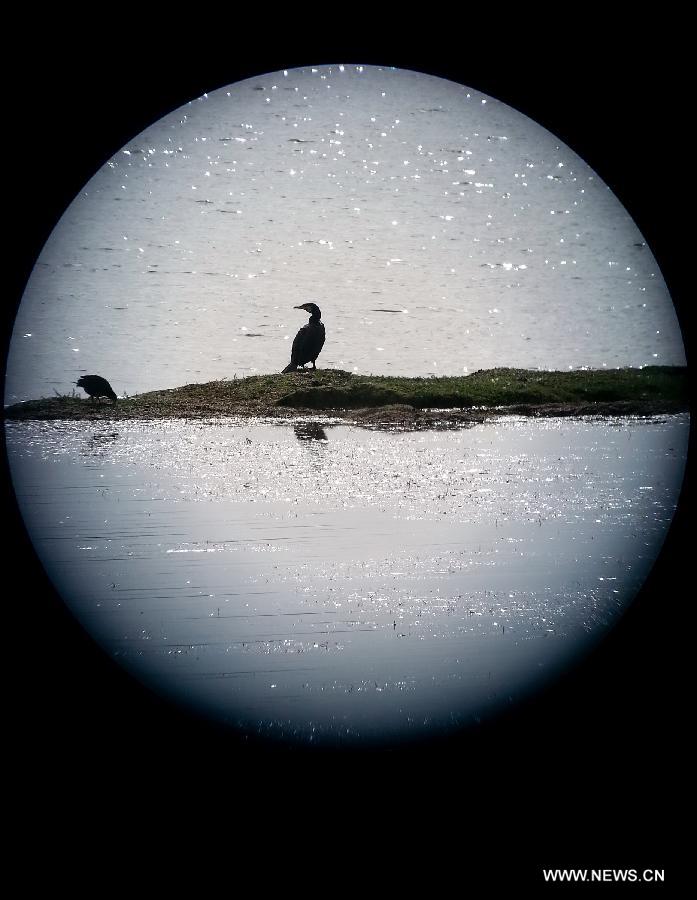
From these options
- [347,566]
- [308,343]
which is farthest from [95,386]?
[347,566]

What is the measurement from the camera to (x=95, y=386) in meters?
17.1

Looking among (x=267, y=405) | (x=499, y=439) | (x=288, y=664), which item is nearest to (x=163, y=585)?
(x=288, y=664)

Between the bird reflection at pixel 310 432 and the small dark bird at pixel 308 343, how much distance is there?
403cm

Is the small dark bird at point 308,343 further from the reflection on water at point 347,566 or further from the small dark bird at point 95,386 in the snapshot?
the reflection on water at point 347,566

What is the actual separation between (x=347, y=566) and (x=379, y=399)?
440 inches

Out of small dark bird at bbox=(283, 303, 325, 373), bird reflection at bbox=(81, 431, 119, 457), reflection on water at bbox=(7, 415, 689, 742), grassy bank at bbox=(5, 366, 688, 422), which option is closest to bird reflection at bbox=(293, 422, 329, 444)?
reflection on water at bbox=(7, 415, 689, 742)

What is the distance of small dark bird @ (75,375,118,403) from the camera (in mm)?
17000

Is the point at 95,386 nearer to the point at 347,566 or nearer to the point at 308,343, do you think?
the point at 308,343

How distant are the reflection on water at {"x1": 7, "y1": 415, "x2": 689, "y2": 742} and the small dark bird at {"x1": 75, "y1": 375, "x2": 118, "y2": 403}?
6464 millimetres

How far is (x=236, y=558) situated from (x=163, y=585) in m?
0.70

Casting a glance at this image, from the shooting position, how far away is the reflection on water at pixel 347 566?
3.75 metres

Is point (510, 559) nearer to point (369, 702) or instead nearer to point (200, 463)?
point (369, 702)

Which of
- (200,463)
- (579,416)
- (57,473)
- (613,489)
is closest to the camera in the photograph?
(613,489)

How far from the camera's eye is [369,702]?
360 centimetres
